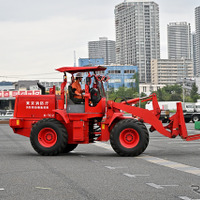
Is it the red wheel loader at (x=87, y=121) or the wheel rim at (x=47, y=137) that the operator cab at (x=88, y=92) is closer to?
the red wheel loader at (x=87, y=121)

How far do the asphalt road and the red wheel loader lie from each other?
536 mm

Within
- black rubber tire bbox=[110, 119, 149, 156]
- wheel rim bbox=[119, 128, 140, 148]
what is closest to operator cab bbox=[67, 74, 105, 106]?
black rubber tire bbox=[110, 119, 149, 156]

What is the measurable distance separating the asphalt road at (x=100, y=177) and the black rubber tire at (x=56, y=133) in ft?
1.09

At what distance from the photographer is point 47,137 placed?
50.3ft

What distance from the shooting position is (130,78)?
530ft

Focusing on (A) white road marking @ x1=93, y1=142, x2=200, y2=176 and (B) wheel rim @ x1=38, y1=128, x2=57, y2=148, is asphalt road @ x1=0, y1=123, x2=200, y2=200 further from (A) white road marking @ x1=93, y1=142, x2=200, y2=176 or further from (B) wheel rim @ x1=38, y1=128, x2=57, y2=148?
(B) wheel rim @ x1=38, y1=128, x2=57, y2=148

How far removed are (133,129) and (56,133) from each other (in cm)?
250

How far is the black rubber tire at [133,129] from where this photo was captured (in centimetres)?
1464

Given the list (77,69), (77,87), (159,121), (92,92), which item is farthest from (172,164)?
(77,69)

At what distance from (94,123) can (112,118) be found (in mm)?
940

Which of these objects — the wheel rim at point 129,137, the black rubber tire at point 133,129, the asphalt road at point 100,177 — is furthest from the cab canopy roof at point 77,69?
the asphalt road at point 100,177

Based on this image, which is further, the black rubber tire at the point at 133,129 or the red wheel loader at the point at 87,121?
the red wheel loader at the point at 87,121

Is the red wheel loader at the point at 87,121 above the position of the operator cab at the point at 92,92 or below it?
below

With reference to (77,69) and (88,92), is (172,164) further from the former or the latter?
(77,69)
